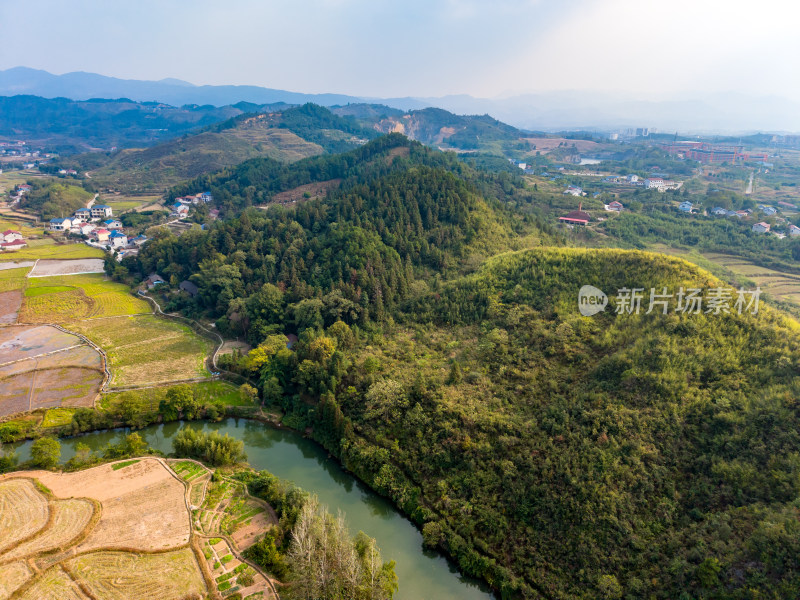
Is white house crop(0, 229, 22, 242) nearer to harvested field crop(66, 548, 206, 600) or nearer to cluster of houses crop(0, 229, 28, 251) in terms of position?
cluster of houses crop(0, 229, 28, 251)

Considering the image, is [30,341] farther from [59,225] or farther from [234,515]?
[59,225]

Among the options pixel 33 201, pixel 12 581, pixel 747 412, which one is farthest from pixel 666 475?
pixel 33 201

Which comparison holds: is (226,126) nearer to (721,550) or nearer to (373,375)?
(373,375)

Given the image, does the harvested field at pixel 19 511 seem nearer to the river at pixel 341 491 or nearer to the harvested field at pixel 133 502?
the harvested field at pixel 133 502

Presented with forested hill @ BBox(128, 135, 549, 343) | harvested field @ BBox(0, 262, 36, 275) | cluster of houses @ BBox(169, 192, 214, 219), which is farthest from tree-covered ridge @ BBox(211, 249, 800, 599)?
cluster of houses @ BBox(169, 192, 214, 219)

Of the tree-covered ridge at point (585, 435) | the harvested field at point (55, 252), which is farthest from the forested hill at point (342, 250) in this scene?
the harvested field at point (55, 252)

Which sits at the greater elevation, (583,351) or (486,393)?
(583,351)
